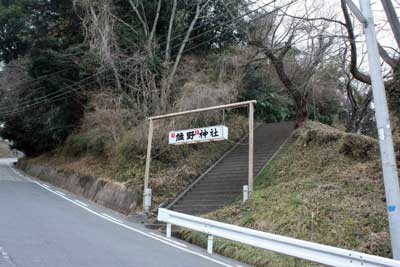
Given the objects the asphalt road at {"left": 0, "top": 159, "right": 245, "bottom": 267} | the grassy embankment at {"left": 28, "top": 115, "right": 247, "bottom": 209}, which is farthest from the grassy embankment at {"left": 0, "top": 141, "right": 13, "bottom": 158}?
the asphalt road at {"left": 0, "top": 159, "right": 245, "bottom": 267}

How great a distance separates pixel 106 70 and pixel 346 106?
17057 millimetres

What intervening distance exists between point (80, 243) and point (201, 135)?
6.36 m

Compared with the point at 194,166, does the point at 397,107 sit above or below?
above

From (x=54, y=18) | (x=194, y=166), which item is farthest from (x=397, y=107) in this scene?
(x=54, y=18)

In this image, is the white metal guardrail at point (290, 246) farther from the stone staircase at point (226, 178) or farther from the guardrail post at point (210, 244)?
the stone staircase at point (226, 178)

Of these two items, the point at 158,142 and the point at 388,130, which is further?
the point at 158,142

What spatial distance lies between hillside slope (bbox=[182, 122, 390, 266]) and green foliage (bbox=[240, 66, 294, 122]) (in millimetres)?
8034

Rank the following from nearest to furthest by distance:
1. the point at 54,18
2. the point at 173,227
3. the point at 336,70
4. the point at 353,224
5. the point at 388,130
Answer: the point at 388,130
the point at 353,224
the point at 173,227
the point at 336,70
the point at 54,18

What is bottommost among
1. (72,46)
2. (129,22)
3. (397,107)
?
(397,107)

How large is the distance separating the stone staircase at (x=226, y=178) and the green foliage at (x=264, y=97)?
3428 mm

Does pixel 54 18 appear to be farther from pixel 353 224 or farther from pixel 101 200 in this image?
pixel 353 224

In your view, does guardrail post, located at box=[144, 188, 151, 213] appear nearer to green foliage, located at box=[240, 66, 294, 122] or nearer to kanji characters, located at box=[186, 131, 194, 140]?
kanji characters, located at box=[186, 131, 194, 140]

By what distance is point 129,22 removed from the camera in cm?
2252

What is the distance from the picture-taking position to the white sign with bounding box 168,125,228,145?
42.0 feet
